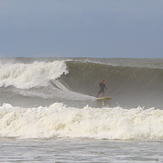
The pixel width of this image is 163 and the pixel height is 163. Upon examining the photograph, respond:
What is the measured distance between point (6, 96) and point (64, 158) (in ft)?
52.0

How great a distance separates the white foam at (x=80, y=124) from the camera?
403 inches

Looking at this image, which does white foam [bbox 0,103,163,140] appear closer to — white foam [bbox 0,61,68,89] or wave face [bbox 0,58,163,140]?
wave face [bbox 0,58,163,140]

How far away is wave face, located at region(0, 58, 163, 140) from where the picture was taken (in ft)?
35.8

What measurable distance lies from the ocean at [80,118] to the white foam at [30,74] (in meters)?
0.06

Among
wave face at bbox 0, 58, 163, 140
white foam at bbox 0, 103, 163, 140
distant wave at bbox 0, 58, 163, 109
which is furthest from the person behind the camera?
distant wave at bbox 0, 58, 163, 109

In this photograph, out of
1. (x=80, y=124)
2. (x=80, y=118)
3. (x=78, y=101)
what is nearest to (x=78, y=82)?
(x=78, y=101)

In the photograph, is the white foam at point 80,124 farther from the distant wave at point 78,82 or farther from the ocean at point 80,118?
the distant wave at point 78,82

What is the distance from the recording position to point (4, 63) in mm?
29547

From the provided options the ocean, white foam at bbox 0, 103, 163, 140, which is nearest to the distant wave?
the ocean

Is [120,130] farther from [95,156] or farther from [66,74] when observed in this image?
[66,74]

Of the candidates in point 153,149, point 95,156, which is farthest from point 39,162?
point 153,149

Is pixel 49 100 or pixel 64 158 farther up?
pixel 49 100

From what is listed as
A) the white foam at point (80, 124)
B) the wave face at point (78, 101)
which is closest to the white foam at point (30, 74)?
the wave face at point (78, 101)

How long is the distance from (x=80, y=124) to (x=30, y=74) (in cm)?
1523
